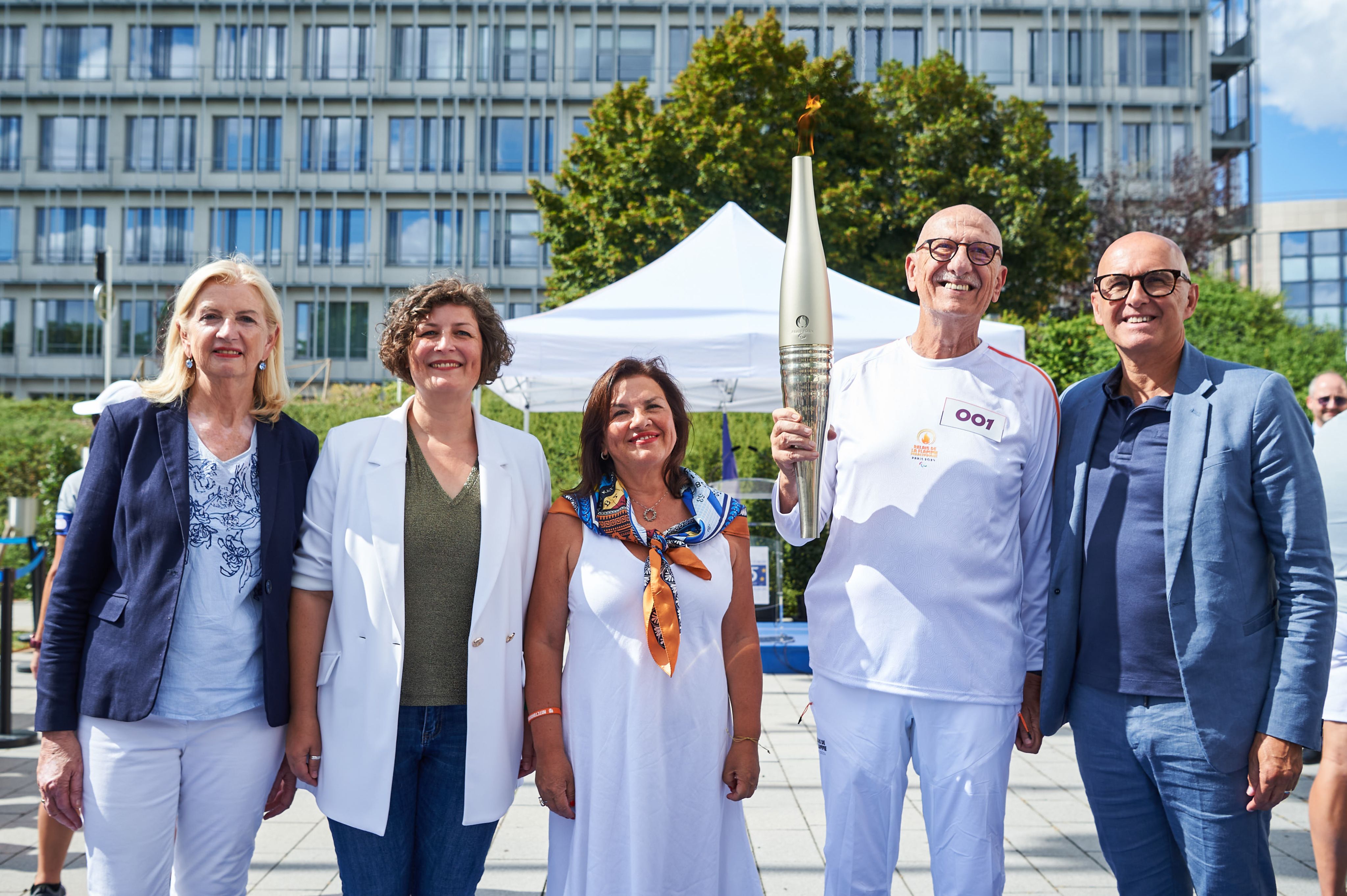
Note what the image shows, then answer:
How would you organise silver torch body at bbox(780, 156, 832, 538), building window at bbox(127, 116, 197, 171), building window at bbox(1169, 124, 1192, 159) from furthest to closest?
building window at bbox(127, 116, 197, 171) → building window at bbox(1169, 124, 1192, 159) → silver torch body at bbox(780, 156, 832, 538)

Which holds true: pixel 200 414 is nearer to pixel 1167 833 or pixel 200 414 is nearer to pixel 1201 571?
pixel 1201 571

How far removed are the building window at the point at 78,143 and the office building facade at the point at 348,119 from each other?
9 centimetres

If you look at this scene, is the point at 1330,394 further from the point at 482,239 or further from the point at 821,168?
the point at 482,239

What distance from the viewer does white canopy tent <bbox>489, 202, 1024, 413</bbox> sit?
689cm

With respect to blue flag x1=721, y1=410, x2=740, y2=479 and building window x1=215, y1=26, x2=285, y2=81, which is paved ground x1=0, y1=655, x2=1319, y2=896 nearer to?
blue flag x1=721, y1=410, x2=740, y2=479

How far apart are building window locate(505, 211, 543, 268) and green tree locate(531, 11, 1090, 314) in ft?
56.8

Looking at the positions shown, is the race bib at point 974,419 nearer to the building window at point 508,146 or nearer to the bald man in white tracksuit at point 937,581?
the bald man in white tracksuit at point 937,581

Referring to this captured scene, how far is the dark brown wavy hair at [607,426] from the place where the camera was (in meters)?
2.71

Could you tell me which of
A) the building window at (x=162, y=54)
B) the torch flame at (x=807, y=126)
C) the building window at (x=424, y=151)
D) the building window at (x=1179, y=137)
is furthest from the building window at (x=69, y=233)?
the torch flame at (x=807, y=126)

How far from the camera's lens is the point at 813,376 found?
2475mm

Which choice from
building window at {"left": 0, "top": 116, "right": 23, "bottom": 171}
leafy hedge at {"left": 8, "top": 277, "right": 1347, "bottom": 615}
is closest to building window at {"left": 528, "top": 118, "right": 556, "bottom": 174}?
building window at {"left": 0, "top": 116, "right": 23, "bottom": 171}

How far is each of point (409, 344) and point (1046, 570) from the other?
1.85 meters

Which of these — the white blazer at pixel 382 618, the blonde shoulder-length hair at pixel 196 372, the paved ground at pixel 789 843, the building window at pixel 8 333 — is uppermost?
the building window at pixel 8 333

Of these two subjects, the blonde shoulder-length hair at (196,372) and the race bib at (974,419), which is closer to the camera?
the blonde shoulder-length hair at (196,372)
